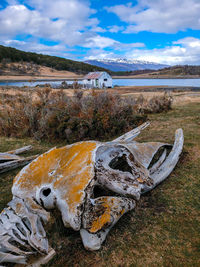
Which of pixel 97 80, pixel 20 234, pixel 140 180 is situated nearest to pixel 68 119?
pixel 140 180

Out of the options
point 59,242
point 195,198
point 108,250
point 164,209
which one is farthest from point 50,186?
point 195,198

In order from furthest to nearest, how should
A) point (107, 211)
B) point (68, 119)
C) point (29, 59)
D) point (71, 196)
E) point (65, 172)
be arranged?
point (29, 59), point (68, 119), point (65, 172), point (107, 211), point (71, 196)

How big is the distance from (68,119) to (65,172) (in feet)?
20.5

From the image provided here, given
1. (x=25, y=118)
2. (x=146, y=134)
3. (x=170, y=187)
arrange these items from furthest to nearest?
(x=25, y=118) < (x=146, y=134) < (x=170, y=187)

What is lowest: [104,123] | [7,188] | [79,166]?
[7,188]

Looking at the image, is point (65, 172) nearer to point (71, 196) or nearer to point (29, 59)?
point (71, 196)

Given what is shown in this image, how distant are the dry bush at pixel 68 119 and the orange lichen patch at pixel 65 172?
16.3 feet

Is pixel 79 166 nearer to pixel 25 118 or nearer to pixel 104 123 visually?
pixel 104 123

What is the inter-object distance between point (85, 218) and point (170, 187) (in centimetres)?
257

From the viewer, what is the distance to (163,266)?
254 centimetres

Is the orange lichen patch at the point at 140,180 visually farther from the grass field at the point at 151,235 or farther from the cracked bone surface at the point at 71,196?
the grass field at the point at 151,235

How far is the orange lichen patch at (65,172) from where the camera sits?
2.65m

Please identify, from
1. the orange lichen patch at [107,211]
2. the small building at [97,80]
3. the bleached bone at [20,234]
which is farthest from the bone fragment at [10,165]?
the small building at [97,80]

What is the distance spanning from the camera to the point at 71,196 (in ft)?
8.55
